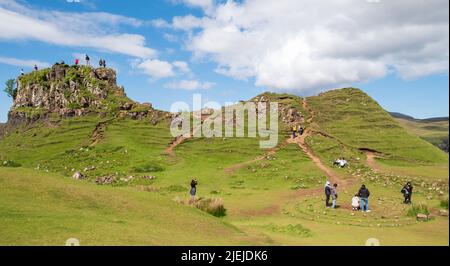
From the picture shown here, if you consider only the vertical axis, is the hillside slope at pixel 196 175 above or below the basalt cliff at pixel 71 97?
below

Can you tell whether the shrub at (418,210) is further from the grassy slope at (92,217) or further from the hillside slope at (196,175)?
the grassy slope at (92,217)

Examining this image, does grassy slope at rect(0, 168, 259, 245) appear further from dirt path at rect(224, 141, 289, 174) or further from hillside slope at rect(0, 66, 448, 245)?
dirt path at rect(224, 141, 289, 174)

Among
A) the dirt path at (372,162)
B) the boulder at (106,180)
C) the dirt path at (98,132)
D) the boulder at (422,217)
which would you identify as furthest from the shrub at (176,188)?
the dirt path at (98,132)

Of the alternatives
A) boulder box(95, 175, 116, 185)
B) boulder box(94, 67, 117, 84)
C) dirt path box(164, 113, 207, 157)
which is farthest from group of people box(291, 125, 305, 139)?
boulder box(94, 67, 117, 84)

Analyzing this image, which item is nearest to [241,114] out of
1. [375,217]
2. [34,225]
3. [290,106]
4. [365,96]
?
[290,106]

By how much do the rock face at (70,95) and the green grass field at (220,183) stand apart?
147 inches

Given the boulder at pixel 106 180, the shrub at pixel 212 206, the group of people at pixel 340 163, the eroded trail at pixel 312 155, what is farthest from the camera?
the group of people at pixel 340 163

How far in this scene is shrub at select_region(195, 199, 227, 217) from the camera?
3174 cm

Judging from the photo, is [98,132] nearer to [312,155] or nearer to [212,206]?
[312,155]

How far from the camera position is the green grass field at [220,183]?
69.5 ft

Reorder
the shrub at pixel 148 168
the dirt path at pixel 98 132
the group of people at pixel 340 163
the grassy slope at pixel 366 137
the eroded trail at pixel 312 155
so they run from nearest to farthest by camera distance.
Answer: the eroded trail at pixel 312 155, the group of people at pixel 340 163, the shrub at pixel 148 168, the grassy slope at pixel 366 137, the dirt path at pixel 98 132

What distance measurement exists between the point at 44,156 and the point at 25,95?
31.4m
